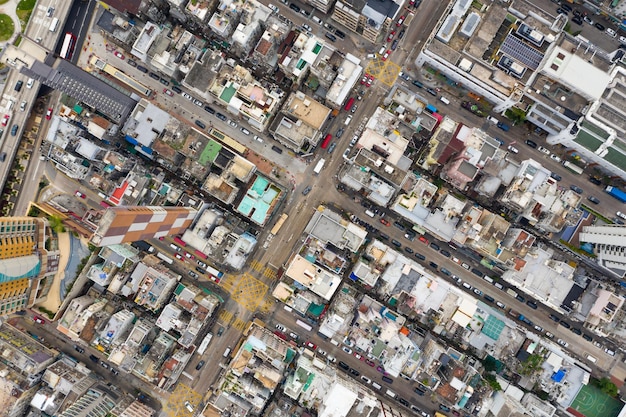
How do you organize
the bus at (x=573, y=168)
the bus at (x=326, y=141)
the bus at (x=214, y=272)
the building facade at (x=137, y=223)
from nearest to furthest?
the building facade at (x=137, y=223) < the bus at (x=573, y=168) < the bus at (x=326, y=141) < the bus at (x=214, y=272)

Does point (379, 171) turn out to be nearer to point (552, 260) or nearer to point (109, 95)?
point (552, 260)

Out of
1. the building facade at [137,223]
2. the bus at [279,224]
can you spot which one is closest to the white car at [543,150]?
the bus at [279,224]

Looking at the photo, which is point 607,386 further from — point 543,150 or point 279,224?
point 279,224

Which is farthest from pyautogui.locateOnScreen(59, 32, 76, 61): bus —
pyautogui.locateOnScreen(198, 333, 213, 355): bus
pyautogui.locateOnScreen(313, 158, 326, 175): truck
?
pyautogui.locateOnScreen(198, 333, 213, 355): bus

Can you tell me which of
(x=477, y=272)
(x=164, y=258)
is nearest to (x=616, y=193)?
(x=477, y=272)

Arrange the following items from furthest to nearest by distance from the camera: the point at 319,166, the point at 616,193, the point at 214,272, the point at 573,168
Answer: the point at 214,272 < the point at 319,166 < the point at 573,168 < the point at 616,193

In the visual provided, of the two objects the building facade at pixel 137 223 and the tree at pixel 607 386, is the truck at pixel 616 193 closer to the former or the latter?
the tree at pixel 607 386
